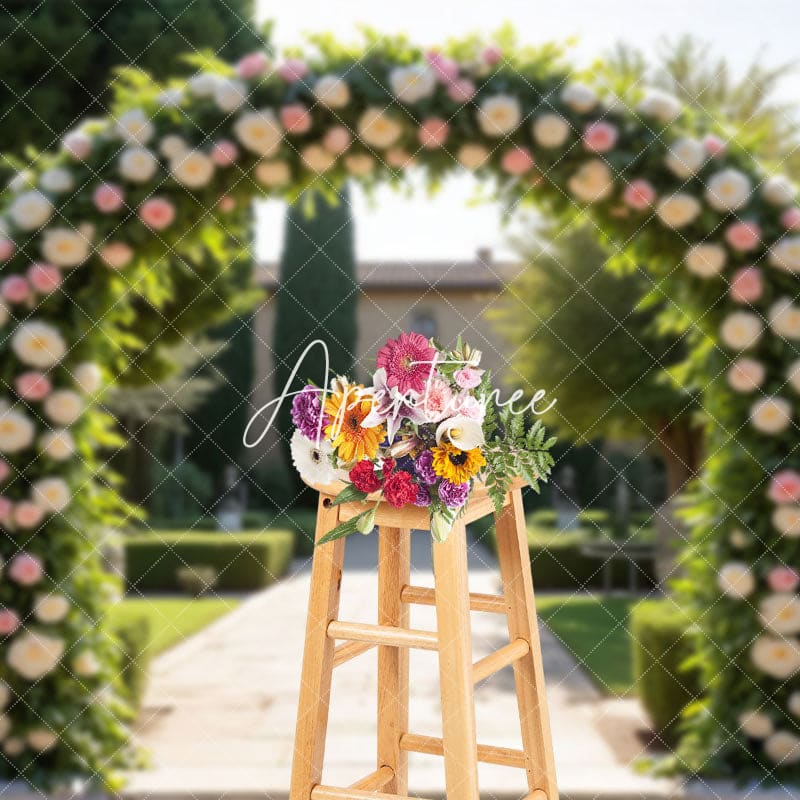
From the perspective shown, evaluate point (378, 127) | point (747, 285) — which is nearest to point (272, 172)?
point (378, 127)

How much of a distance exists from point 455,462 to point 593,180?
1.90 m

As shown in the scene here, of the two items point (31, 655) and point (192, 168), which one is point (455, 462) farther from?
point (31, 655)

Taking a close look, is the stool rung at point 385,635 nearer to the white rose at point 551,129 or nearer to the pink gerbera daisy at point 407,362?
the pink gerbera daisy at point 407,362

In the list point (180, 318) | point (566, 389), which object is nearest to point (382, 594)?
point (180, 318)

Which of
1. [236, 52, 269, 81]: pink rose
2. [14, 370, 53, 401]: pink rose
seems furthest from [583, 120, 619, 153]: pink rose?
[14, 370, 53, 401]: pink rose

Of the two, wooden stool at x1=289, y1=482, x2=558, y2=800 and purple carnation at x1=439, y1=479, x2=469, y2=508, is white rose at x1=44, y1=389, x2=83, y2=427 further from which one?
purple carnation at x1=439, y1=479, x2=469, y2=508

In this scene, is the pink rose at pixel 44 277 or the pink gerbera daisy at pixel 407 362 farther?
the pink rose at pixel 44 277

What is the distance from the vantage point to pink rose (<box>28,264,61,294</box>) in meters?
3.29

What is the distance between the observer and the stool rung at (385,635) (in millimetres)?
1750

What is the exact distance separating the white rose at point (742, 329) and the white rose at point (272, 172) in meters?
1.59

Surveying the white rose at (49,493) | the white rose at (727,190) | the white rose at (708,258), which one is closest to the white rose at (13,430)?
the white rose at (49,493)

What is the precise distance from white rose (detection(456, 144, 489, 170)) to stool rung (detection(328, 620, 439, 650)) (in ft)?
6.59

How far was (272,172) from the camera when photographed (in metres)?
3.38

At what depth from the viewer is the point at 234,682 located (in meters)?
5.19
